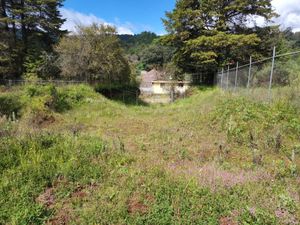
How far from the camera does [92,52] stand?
19391 millimetres

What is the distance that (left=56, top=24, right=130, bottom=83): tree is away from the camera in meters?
19.3

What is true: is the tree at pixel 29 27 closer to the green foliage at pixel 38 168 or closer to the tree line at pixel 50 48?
the tree line at pixel 50 48

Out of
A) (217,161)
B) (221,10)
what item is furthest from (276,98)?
(221,10)

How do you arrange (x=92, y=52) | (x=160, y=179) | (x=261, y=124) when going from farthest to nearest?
(x=92, y=52), (x=261, y=124), (x=160, y=179)

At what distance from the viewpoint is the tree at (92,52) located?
762 inches

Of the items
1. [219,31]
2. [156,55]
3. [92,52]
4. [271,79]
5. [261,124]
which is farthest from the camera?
[156,55]

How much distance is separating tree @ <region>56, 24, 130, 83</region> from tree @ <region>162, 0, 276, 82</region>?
559 centimetres

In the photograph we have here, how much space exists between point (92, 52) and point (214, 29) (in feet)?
33.0

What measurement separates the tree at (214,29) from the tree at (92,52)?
5.59m

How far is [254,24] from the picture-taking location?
72.5ft

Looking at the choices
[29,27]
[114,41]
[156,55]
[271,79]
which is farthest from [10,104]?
[156,55]

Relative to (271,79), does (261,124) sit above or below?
below

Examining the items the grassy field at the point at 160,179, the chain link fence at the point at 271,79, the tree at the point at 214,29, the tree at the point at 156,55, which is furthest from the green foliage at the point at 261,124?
the tree at the point at 156,55

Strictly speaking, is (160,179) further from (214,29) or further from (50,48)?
(50,48)
